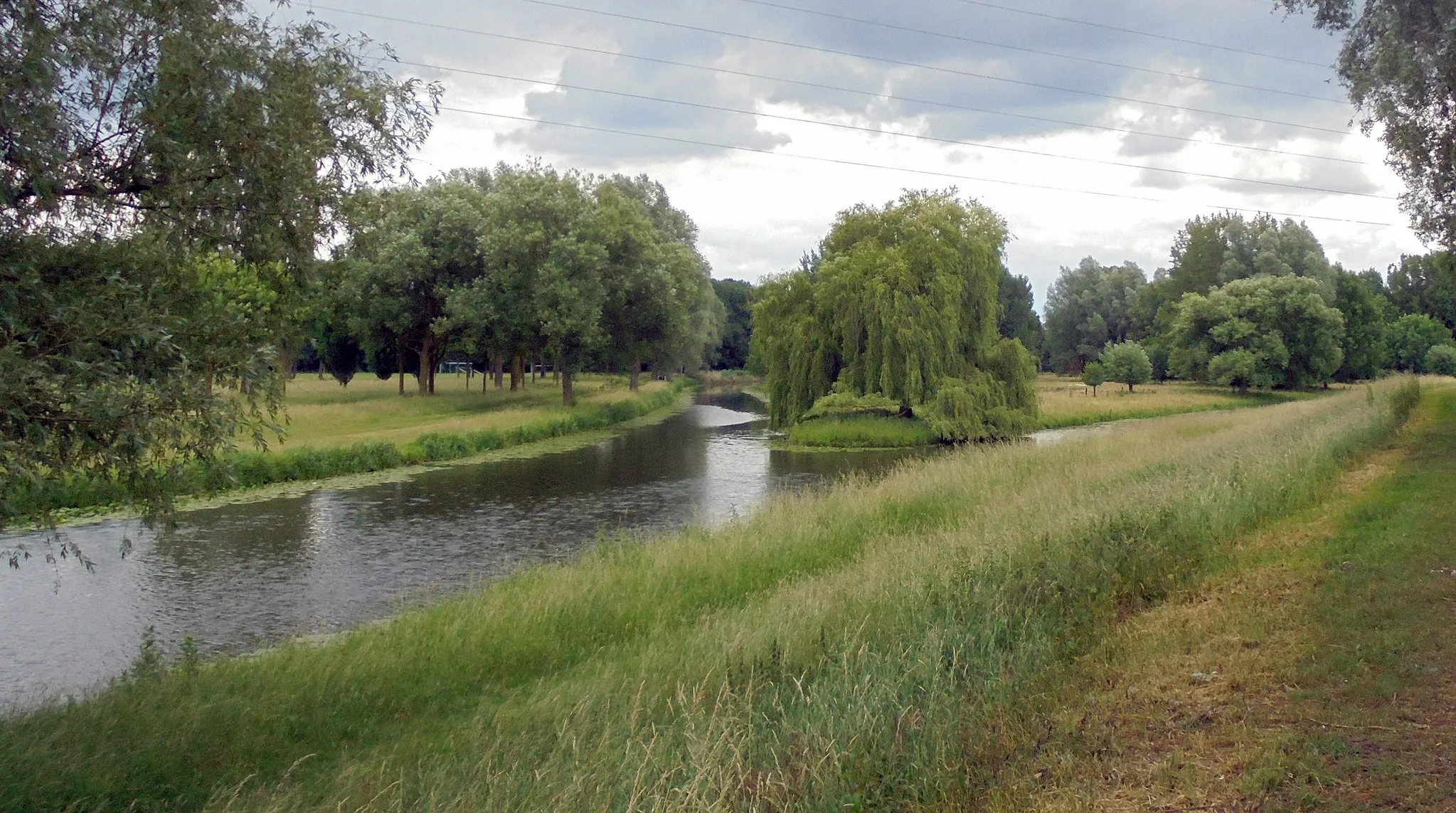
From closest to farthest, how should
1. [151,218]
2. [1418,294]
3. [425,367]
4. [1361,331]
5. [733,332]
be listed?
1. [151,218]
2. [425,367]
3. [1361,331]
4. [1418,294]
5. [733,332]

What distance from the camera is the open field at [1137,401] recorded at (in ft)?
144

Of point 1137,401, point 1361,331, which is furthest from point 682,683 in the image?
point 1361,331

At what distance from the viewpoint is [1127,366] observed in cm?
6153

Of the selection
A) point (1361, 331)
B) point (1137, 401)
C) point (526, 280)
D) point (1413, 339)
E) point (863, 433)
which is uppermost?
point (526, 280)

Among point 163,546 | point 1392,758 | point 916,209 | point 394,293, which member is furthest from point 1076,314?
point 1392,758

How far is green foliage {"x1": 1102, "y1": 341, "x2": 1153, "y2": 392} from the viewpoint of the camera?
201 feet

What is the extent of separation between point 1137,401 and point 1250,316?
39.6 ft

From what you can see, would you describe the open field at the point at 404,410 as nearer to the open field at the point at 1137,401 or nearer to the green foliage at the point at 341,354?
the green foliage at the point at 341,354

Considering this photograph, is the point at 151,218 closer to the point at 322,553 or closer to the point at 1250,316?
the point at 322,553

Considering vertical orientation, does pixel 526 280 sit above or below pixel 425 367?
above

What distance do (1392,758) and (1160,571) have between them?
457cm

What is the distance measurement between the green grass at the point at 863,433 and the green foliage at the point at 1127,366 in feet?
104

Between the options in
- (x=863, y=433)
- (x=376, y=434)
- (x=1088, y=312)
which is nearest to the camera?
(x=376, y=434)

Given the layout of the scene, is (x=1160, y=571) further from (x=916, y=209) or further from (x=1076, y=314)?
(x=1076, y=314)
